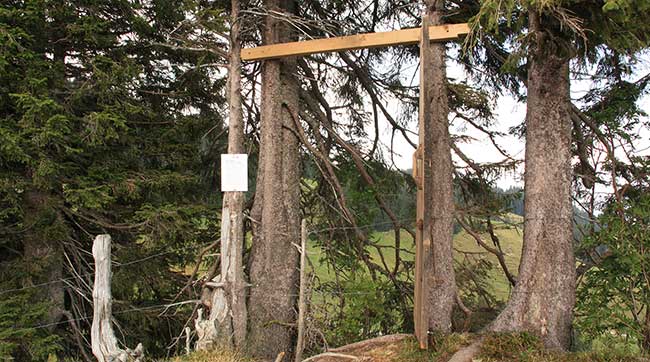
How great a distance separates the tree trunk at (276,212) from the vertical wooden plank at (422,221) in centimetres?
206

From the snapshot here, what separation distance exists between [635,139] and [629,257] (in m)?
1.72

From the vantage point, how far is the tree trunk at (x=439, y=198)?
19.7ft

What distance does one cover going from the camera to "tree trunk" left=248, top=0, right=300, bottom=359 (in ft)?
21.7

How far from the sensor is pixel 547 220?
18.1 feet

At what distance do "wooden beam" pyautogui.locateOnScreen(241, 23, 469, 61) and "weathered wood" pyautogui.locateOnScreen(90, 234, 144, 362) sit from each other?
3.27 m

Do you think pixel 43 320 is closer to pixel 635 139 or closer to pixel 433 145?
pixel 433 145

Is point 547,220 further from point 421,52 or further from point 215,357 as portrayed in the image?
point 215,357

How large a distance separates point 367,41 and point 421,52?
941 mm

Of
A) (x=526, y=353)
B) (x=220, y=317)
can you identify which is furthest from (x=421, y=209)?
(x=220, y=317)

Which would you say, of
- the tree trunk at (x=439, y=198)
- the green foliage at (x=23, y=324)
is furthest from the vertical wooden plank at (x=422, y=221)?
the green foliage at (x=23, y=324)

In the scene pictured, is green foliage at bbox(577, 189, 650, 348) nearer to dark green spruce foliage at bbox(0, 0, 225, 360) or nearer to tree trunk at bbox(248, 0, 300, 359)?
tree trunk at bbox(248, 0, 300, 359)

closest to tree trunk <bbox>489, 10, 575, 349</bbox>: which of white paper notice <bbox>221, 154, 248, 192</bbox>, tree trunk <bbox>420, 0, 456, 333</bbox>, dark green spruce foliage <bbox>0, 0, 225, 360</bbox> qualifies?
tree trunk <bbox>420, 0, 456, 333</bbox>

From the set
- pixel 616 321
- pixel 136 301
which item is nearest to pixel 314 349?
pixel 136 301

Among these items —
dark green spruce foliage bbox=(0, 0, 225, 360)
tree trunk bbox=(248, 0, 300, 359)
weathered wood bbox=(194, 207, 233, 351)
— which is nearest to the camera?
weathered wood bbox=(194, 207, 233, 351)
